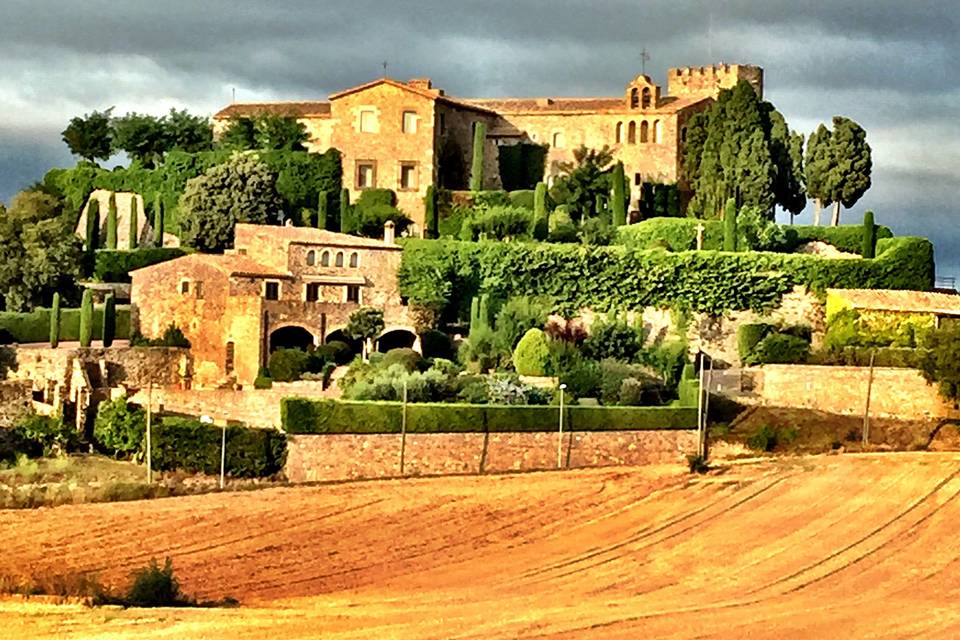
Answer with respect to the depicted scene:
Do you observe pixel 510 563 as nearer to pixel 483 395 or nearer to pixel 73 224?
pixel 483 395

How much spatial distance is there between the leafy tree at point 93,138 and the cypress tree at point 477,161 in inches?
682

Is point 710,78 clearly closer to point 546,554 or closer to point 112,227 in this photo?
point 112,227

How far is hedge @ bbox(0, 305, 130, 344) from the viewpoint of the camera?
61.3m

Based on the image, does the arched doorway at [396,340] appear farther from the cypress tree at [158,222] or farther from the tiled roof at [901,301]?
the cypress tree at [158,222]

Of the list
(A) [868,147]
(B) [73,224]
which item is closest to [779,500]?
(A) [868,147]

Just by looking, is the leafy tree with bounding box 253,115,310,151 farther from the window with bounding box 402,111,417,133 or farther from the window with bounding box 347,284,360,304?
the window with bounding box 347,284,360,304

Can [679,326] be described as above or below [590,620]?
above

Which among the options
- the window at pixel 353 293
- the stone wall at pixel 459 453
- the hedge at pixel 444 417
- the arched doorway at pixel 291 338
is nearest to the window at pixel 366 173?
the window at pixel 353 293

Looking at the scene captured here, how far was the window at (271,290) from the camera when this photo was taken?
194 ft

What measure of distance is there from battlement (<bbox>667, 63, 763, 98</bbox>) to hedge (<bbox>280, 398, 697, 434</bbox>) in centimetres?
2744

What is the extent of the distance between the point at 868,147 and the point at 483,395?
74.1ft

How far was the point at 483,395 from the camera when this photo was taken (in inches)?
2069

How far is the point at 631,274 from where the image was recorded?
6156 centimetres

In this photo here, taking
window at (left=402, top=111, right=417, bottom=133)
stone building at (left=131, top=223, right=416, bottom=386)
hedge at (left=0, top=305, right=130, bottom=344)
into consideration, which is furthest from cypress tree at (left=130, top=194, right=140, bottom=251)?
stone building at (left=131, top=223, right=416, bottom=386)
